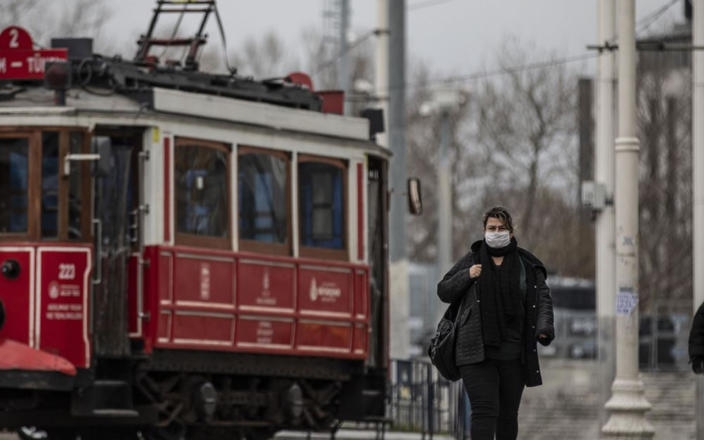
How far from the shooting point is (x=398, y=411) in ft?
85.9

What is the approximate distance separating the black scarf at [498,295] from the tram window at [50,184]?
6.23 m

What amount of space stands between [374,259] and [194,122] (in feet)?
11.3

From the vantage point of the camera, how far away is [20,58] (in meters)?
19.8

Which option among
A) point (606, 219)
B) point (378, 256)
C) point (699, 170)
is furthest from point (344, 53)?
point (378, 256)

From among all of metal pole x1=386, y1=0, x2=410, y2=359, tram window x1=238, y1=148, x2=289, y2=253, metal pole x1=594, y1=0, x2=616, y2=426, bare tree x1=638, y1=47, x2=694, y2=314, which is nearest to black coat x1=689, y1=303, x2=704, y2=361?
tram window x1=238, y1=148, x2=289, y2=253

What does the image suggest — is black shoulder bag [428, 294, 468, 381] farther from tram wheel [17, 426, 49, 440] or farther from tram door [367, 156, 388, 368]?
tram door [367, 156, 388, 368]

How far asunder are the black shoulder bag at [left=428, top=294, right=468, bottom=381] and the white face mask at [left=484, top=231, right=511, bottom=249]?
38 cm

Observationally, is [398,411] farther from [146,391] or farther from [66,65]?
[66,65]

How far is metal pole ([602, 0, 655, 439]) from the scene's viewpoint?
23.5 m

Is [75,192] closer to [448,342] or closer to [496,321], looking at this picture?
[448,342]

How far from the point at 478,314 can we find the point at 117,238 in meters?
6.41

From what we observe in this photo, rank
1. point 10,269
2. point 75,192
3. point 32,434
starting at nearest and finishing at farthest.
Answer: point 10,269 → point 75,192 → point 32,434

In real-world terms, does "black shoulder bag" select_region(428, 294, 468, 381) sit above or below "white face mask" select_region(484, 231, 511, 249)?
below

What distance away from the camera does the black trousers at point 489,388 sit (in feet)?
45.9
